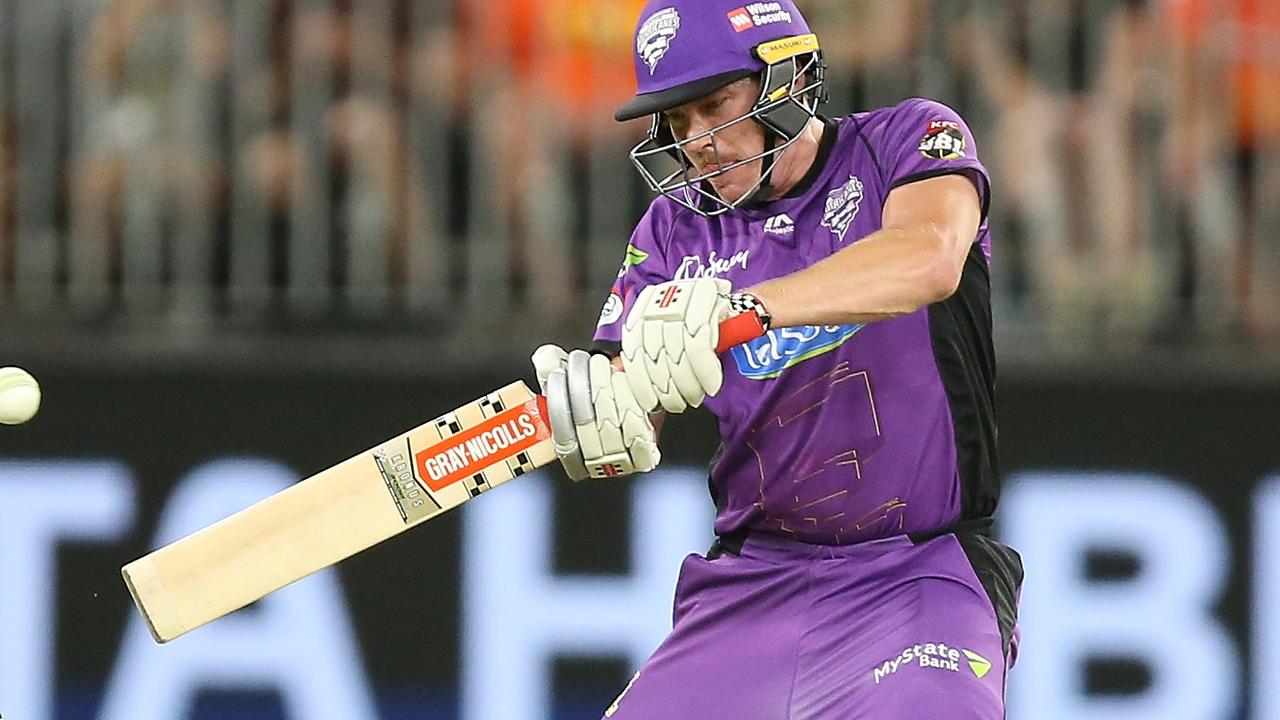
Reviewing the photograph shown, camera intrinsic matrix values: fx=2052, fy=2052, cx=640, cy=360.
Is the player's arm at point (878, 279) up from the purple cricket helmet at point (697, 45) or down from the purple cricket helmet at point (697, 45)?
down

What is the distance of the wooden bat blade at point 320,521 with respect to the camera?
15.4ft

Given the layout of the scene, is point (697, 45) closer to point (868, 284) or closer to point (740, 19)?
point (740, 19)

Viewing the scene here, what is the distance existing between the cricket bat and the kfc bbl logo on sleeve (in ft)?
3.76

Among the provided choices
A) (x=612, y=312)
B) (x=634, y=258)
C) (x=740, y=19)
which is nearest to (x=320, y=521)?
(x=612, y=312)

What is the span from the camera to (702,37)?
197 inches

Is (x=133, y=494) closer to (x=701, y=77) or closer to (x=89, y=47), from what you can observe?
(x=89, y=47)

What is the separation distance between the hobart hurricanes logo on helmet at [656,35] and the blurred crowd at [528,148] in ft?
8.83

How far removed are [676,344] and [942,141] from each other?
3.50 feet

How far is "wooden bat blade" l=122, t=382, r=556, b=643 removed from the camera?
471cm

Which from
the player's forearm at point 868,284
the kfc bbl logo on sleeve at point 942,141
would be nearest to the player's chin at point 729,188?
the kfc bbl logo on sleeve at point 942,141

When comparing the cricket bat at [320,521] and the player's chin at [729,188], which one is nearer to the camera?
the cricket bat at [320,521]

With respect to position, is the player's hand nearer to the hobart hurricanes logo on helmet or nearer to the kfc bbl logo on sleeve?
the hobart hurricanes logo on helmet

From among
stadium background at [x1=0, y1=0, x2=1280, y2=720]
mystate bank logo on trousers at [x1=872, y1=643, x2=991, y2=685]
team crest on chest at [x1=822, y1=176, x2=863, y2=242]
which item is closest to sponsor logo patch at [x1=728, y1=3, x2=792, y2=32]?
team crest on chest at [x1=822, y1=176, x2=863, y2=242]

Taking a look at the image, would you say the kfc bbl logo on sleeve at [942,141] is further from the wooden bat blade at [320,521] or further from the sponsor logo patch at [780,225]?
the wooden bat blade at [320,521]
